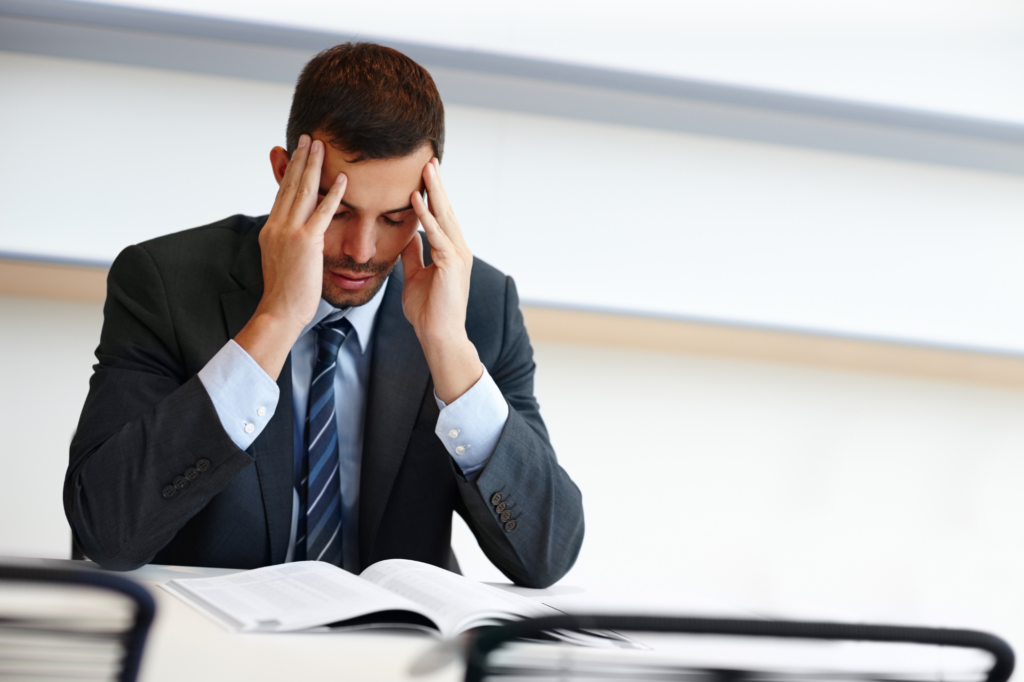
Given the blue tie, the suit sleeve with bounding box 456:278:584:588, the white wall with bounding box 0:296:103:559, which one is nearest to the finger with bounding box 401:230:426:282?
the blue tie

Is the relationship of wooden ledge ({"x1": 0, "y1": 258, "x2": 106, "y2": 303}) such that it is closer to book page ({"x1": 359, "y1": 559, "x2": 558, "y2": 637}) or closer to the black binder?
book page ({"x1": 359, "y1": 559, "x2": 558, "y2": 637})

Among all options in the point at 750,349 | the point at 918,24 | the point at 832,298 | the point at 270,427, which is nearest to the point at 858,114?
the point at 918,24

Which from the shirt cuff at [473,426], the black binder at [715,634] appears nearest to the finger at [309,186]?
Result: the shirt cuff at [473,426]

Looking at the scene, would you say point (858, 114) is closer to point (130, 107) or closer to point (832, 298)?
point (832, 298)

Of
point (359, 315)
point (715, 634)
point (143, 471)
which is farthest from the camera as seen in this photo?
point (359, 315)

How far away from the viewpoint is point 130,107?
7.45 ft

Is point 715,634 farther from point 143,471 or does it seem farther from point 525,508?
point 143,471

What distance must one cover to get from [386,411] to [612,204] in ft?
4.20

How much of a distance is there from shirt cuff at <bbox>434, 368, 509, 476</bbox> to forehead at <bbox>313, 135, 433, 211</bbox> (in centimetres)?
36

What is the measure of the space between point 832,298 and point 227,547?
200 cm

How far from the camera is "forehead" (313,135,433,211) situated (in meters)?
1.37

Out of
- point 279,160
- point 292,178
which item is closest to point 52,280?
point 279,160

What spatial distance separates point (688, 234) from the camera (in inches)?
98.7

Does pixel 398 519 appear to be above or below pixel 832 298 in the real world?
below
